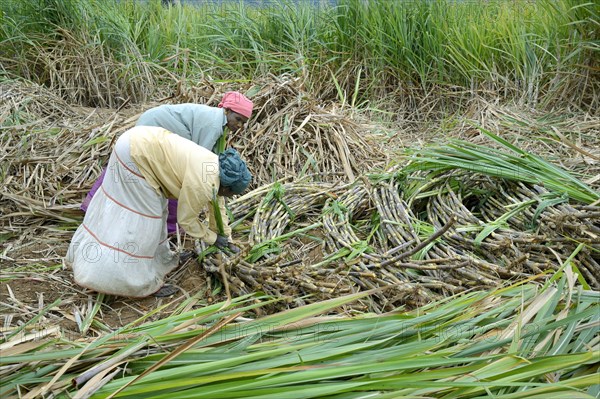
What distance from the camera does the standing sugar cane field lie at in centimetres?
202

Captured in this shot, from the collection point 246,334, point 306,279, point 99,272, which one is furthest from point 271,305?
point 99,272

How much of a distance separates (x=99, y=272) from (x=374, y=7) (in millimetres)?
4324

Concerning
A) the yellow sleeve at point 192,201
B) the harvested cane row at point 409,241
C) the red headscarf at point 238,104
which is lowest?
the harvested cane row at point 409,241

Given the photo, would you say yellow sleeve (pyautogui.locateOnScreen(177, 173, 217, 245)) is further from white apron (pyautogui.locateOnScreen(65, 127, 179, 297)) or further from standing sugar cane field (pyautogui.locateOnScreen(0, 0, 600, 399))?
white apron (pyautogui.locateOnScreen(65, 127, 179, 297))

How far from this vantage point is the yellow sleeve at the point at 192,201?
2.86 m

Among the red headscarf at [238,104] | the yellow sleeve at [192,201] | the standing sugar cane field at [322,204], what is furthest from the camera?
the red headscarf at [238,104]

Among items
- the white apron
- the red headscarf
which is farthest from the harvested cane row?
the red headscarf

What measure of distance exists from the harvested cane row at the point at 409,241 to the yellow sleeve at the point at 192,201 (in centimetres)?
22

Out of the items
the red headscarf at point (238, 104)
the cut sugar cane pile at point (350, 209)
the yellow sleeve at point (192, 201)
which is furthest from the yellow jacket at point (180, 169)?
the red headscarf at point (238, 104)

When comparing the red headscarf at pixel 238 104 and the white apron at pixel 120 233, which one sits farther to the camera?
the red headscarf at pixel 238 104

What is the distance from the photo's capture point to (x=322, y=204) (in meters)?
3.85

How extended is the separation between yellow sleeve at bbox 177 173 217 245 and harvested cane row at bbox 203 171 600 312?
22 cm

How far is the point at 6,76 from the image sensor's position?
545 centimetres

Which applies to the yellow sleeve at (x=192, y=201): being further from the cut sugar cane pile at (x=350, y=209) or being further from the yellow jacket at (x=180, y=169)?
the cut sugar cane pile at (x=350, y=209)
